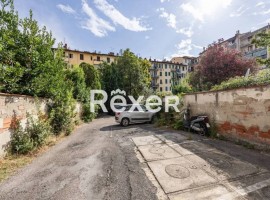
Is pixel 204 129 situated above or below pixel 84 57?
below

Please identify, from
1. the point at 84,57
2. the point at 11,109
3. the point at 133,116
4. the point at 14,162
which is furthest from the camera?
the point at 84,57

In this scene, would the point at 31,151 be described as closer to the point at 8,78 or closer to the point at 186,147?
the point at 8,78

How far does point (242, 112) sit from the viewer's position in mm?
6418

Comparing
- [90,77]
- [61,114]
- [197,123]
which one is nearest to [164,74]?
[90,77]

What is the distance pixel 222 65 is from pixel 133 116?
9.61 metres

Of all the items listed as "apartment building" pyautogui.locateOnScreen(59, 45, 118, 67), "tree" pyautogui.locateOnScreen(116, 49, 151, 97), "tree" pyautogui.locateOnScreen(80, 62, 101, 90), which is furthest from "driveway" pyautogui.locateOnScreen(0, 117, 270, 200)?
"apartment building" pyautogui.locateOnScreen(59, 45, 118, 67)

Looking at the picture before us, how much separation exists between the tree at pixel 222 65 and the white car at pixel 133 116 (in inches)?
260

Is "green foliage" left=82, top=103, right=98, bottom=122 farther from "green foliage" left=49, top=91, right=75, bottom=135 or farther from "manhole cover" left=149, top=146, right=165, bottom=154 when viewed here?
"manhole cover" left=149, top=146, right=165, bottom=154

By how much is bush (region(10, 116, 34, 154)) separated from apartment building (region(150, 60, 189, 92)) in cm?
5134

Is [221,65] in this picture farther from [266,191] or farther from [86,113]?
[266,191]

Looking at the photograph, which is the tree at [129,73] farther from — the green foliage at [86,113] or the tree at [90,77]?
the green foliage at [86,113]

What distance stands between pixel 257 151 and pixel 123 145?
474 centimetres

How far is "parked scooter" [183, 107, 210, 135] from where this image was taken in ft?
27.1

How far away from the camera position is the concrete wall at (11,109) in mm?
5273
